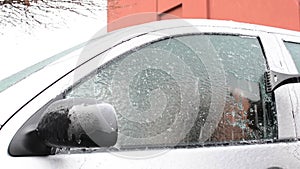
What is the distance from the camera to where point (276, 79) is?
6.90 feet

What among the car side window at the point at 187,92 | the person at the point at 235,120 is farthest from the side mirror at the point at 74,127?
the person at the point at 235,120

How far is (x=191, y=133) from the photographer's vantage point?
1.88 meters

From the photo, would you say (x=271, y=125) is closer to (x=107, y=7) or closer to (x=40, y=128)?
(x=40, y=128)

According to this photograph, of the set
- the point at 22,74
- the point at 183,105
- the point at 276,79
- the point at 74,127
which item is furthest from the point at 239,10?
the point at 74,127

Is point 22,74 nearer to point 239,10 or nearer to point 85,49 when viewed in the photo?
point 85,49

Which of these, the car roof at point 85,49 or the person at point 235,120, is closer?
the car roof at point 85,49

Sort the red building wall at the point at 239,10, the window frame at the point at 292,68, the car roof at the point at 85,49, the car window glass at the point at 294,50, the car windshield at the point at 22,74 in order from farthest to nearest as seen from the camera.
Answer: the red building wall at the point at 239,10 → the car window glass at the point at 294,50 → the window frame at the point at 292,68 → the car windshield at the point at 22,74 → the car roof at the point at 85,49

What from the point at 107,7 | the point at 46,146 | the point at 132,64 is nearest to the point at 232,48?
the point at 132,64

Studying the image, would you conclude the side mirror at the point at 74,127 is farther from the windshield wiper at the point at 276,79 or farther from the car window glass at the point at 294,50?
the car window glass at the point at 294,50

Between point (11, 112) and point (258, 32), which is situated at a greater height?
point (258, 32)

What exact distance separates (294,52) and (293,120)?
450mm

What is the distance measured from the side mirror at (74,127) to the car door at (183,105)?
0.07 metres

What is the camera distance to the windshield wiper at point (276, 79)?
2053 millimetres

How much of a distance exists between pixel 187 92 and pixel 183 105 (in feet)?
0.19
